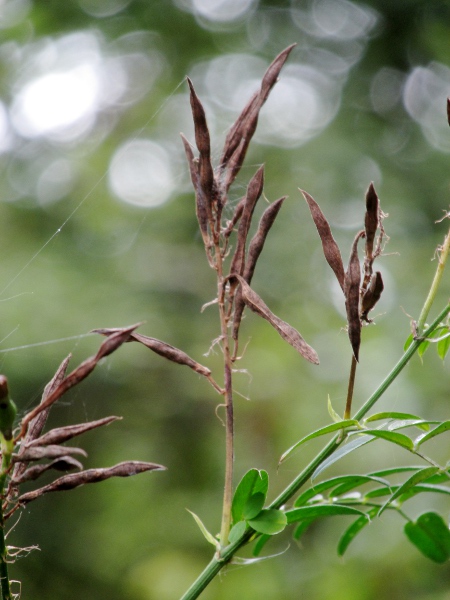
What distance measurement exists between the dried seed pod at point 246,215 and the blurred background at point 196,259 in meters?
1.44

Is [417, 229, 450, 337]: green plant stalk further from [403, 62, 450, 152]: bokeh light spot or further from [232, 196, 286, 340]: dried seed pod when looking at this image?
[403, 62, 450, 152]: bokeh light spot

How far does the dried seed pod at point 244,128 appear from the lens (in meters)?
0.55

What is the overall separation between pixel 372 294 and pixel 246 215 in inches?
5.1

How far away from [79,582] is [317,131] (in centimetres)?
252

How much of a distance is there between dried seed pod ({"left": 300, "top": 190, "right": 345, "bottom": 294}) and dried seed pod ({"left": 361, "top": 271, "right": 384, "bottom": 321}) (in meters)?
0.02

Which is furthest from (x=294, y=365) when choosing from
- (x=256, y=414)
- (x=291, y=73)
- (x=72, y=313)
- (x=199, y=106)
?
(x=199, y=106)

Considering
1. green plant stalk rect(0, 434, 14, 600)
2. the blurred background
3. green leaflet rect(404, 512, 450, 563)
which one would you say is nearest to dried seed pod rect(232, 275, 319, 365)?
green plant stalk rect(0, 434, 14, 600)

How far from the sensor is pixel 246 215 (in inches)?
21.5

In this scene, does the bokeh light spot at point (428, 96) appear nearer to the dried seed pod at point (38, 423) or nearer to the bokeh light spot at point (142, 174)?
the bokeh light spot at point (142, 174)

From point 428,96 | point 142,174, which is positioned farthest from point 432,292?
point 428,96

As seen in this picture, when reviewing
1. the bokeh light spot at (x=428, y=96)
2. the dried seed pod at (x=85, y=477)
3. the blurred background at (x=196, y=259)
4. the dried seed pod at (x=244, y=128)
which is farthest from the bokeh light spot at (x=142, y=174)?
the dried seed pod at (x=85, y=477)

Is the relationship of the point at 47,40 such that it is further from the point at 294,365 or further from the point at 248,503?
the point at 248,503

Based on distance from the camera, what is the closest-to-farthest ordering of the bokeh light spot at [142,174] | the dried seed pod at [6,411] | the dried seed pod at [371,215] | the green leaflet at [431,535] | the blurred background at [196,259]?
the dried seed pod at [6,411] → the dried seed pod at [371,215] → the green leaflet at [431,535] → the blurred background at [196,259] → the bokeh light spot at [142,174]

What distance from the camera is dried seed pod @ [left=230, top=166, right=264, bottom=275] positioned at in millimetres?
538
